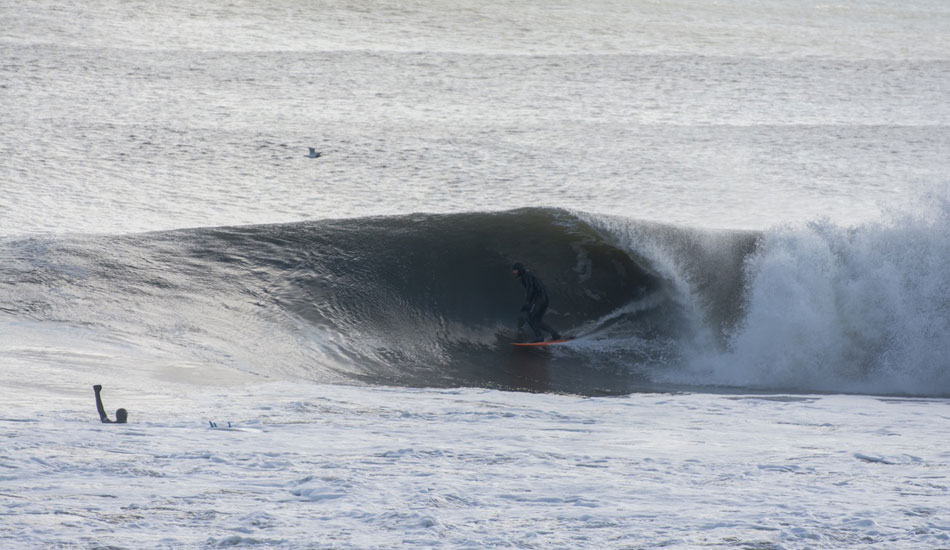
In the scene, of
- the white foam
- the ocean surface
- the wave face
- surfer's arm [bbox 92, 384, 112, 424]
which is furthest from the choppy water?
surfer's arm [bbox 92, 384, 112, 424]

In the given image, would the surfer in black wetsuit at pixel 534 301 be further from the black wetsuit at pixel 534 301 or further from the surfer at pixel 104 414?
the surfer at pixel 104 414

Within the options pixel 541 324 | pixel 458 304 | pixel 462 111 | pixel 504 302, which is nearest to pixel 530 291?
pixel 541 324

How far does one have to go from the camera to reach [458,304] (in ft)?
39.0

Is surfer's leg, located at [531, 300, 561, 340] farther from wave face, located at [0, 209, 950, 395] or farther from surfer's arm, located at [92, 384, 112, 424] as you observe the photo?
surfer's arm, located at [92, 384, 112, 424]

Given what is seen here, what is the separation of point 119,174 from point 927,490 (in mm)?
17168

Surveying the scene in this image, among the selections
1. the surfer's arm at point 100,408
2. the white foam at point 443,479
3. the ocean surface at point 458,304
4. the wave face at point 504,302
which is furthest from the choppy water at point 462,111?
the surfer's arm at point 100,408

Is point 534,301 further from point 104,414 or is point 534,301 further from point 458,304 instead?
point 104,414

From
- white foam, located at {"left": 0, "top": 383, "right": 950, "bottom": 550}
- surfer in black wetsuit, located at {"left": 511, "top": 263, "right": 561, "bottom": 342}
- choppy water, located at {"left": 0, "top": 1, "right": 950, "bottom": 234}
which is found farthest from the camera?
choppy water, located at {"left": 0, "top": 1, "right": 950, "bottom": 234}

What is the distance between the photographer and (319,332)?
10.6 meters

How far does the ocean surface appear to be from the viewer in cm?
499

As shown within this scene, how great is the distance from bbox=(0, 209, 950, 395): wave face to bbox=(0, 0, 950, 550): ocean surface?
0.04 metres

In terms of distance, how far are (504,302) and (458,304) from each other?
581 millimetres

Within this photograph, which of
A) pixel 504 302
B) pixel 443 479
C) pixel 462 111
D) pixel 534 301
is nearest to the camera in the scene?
pixel 443 479

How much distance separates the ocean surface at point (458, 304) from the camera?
4992 millimetres
